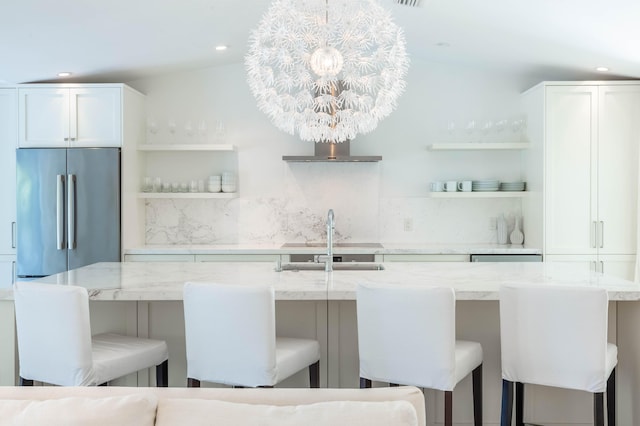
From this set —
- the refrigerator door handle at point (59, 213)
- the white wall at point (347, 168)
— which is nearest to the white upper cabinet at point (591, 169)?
the white wall at point (347, 168)

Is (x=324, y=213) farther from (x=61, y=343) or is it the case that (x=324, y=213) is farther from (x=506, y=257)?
(x=61, y=343)

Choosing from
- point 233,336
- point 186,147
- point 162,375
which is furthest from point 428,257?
point 233,336

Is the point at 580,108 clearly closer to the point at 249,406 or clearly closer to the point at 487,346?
the point at 487,346

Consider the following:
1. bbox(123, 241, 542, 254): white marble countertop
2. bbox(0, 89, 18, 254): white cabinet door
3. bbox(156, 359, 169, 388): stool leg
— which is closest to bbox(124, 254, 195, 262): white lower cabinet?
bbox(123, 241, 542, 254): white marble countertop

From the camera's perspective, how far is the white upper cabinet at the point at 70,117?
5547 millimetres

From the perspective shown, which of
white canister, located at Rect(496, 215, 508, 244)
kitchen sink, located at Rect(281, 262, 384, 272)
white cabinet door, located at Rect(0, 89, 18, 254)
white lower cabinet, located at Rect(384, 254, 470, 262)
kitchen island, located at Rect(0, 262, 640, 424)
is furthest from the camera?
white canister, located at Rect(496, 215, 508, 244)

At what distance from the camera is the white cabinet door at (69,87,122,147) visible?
554 centimetres

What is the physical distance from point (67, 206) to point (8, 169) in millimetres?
731

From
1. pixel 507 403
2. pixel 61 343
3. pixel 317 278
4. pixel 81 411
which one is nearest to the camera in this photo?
pixel 81 411

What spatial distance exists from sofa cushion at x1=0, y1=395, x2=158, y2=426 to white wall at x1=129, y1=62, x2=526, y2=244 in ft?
14.7

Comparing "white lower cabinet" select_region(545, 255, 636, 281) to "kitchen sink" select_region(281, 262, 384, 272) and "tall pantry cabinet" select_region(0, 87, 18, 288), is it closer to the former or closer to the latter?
"kitchen sink" select_region(281, 262, 384, 272)

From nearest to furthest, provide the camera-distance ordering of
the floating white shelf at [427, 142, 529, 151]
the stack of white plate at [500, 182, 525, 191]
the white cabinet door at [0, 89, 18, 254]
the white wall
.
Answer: the white cabinet door at [0, 89, 18, 254] → the floating white shelf at [427, 142, 529, 151] → the stack of white plate at [500, 182, 525, 191] → the white wall

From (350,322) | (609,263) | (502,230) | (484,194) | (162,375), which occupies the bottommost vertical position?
(162,375)

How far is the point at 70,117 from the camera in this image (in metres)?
5.55
